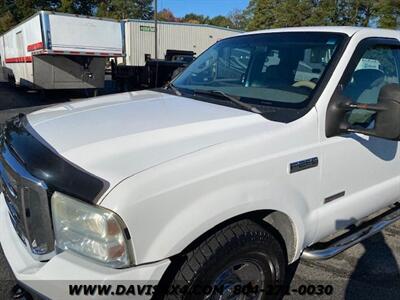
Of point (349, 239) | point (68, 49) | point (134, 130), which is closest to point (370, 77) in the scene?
point (349, 239)

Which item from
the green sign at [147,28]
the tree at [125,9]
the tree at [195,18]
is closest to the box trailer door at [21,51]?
the green sign at [147,28]

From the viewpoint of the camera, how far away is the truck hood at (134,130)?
1922 mm

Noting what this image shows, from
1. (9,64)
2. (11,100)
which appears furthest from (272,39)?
(9,64)

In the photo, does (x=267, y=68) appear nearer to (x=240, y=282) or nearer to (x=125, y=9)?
(x=240, y=282)

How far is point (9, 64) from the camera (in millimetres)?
19609

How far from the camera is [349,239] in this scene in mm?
2926

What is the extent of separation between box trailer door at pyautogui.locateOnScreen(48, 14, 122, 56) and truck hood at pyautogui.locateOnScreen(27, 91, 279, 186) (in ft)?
34.5

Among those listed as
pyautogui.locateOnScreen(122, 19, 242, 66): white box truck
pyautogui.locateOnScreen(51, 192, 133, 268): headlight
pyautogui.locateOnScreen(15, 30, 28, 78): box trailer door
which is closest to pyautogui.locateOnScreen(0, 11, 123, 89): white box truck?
pyautogui.locateOnScreen(15, 30, 28, 78): box trailer door

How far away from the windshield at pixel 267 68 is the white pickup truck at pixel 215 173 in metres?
0.02

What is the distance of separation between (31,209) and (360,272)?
102 inches

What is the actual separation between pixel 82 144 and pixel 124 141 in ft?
0.71

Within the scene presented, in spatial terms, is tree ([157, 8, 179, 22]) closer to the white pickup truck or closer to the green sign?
the green sign

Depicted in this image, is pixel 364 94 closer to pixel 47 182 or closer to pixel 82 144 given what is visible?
pixel 82 144

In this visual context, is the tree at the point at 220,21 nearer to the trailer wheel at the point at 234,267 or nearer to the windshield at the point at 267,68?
the windshield at the point at 267,68
